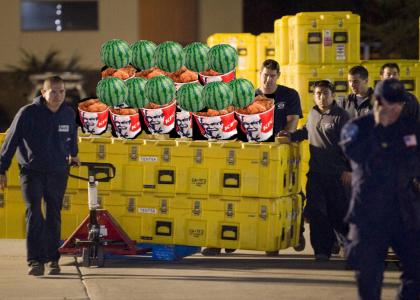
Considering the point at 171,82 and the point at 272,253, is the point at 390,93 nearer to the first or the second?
the point at 171,82

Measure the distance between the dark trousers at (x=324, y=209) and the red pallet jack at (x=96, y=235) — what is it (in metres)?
1.84

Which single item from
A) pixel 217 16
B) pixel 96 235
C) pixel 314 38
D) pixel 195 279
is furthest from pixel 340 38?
pixel 217 16

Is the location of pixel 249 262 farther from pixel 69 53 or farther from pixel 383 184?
pixel 69 53

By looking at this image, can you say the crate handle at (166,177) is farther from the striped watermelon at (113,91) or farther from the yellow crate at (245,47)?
the yellow crate at (245,47)

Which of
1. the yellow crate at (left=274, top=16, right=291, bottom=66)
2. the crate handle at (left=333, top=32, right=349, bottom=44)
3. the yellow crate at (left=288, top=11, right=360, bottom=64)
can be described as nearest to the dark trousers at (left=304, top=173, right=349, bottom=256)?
the yellow crate at (left=288, top=11, right=360, bottom=64)

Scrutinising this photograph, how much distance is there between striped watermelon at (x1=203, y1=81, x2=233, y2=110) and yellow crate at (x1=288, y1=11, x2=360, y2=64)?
5.30 m

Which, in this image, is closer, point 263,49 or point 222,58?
point 222,58

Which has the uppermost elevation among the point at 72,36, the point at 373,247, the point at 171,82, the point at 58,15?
the point at 58,15

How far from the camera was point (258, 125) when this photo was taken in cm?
1331

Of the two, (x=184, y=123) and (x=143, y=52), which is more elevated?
(x=143, y=52)

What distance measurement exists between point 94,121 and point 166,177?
3.01 feet

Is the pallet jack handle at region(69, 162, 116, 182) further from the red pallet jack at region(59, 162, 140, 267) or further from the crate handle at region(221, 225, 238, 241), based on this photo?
the crate handle at region(221, 225, 238, 241)

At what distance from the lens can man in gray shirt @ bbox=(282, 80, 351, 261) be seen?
13727mm

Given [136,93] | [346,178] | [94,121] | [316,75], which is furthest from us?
[316,75]
